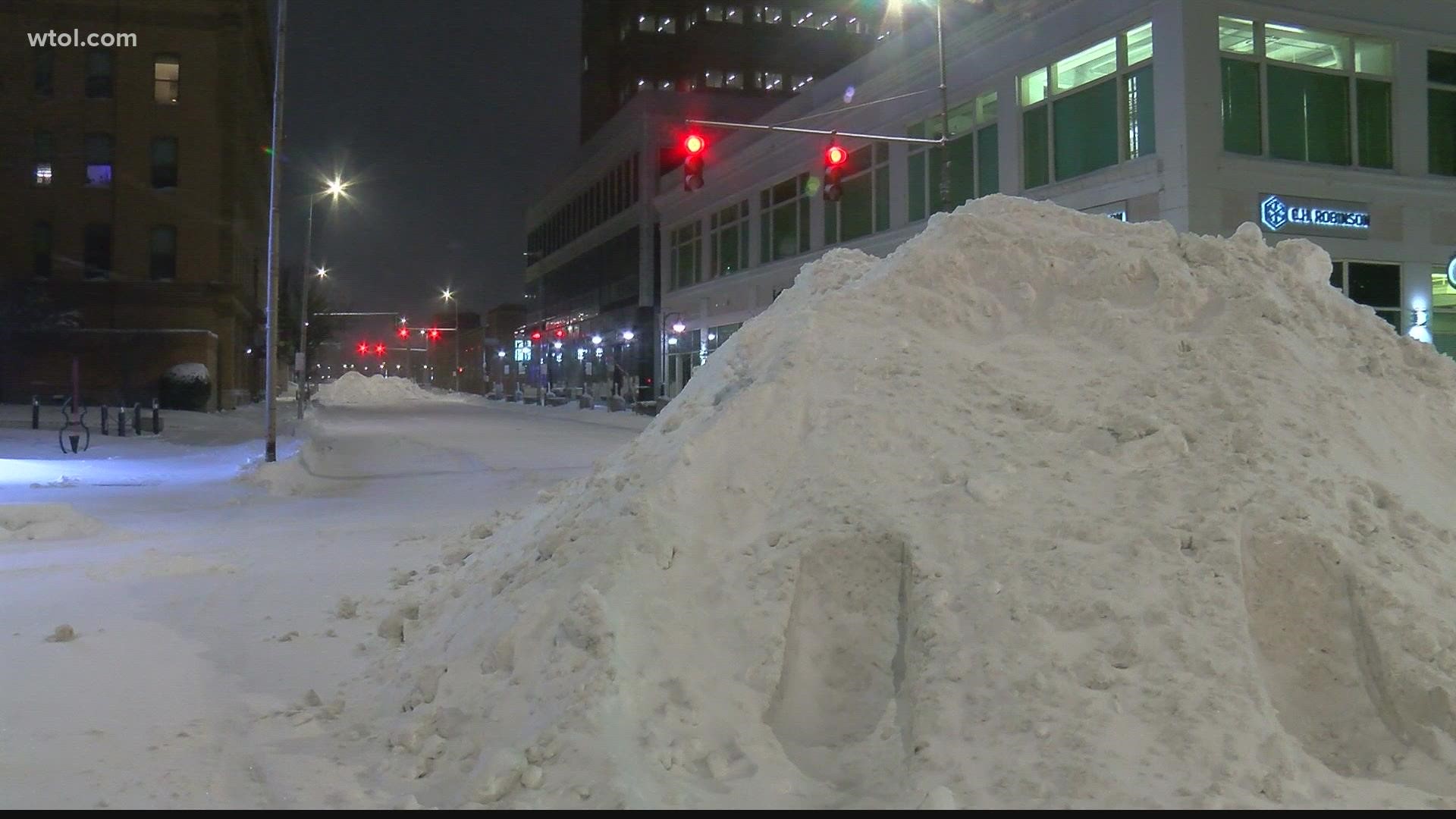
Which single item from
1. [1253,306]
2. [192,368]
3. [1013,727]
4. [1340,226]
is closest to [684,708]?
[1013,727]

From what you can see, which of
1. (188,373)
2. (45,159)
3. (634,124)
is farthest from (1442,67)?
(45,159)

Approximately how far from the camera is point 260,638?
26.1 feet

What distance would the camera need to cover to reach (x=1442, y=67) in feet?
84.1

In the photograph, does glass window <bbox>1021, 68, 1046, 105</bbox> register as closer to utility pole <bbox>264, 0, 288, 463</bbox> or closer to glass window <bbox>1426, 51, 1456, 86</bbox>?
glass window <bbox>1426, 51, 1456, 86</bbox>

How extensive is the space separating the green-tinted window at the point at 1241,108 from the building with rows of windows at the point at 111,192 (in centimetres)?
3694

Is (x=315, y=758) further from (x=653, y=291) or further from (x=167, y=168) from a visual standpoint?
(x=653, y=291)

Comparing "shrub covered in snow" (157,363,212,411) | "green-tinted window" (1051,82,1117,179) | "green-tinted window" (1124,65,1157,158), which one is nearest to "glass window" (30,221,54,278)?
→ "shrub covered in snow" (157,363,212,411)

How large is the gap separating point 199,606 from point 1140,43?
23.2m

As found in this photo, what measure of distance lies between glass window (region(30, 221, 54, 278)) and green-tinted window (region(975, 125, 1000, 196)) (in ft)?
116

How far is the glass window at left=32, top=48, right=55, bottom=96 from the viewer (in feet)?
139

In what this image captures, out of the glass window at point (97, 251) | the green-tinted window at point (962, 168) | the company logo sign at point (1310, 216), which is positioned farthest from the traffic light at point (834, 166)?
the glass window at point (97, 251)

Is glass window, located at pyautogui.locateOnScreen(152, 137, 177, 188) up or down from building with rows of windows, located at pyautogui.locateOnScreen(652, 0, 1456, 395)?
up

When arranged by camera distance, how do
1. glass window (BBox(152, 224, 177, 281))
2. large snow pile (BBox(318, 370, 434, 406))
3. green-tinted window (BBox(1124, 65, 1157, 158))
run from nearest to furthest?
green-tinted window (BBox(1124, 65, 1157, 158)) < glass window (BBox(152, 224, 177, 281)) < large snow pile (BBox(318, 370, 434, 406))

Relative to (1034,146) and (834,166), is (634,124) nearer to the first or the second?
(1034,146)
